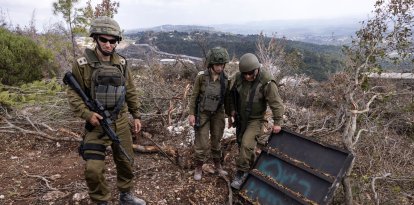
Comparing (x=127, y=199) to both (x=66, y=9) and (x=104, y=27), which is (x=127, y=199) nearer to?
(x=104, y=27)

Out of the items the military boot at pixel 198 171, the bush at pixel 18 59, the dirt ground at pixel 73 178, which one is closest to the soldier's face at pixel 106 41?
the dirt ground at pixel 73 178

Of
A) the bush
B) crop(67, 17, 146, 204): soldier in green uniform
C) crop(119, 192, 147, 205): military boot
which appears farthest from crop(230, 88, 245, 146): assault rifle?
the bush

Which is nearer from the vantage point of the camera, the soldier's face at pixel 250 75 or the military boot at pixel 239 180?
the soldier's face at pixel 250 75

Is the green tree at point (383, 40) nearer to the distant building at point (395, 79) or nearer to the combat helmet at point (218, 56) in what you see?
the distant building at point (395, 79)

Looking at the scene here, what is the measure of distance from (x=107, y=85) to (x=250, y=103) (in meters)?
1.60

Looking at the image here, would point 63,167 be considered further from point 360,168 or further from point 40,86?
point 360,168

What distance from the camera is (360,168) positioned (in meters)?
4.51

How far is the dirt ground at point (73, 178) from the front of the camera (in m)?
3.58

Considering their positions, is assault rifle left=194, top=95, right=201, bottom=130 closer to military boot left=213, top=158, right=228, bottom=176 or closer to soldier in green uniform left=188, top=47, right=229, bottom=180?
soldier in green uniform left=188, top=47, right=229, bottom=180

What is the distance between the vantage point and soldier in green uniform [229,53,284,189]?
11.3 feet

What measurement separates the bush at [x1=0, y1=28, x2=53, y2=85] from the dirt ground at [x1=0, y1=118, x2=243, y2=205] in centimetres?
189

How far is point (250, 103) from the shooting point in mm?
3572

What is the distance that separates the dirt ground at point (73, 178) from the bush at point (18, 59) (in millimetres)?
1887

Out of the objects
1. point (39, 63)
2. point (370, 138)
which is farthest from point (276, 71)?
point (39, 63)
